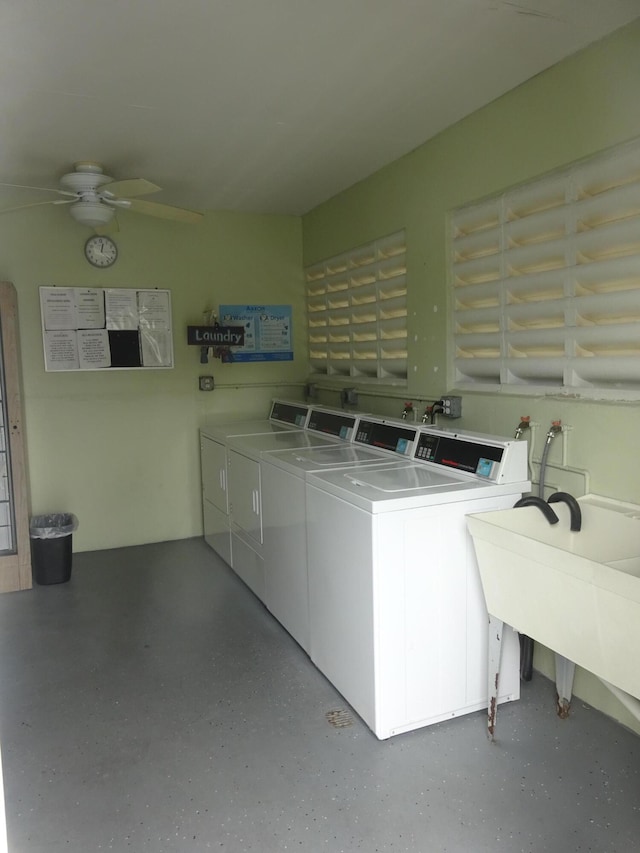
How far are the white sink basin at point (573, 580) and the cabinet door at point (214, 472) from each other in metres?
2.19

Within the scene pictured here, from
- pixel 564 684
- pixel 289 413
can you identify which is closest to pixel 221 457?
pixel 289 413

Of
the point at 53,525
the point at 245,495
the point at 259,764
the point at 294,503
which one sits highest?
the point at 294,503

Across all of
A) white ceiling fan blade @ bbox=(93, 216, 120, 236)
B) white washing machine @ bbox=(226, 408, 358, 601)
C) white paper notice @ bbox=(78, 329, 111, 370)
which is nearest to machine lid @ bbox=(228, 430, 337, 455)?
white washing machine @ bbox=(226, 408, 358, 601)

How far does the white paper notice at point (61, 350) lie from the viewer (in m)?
4.21

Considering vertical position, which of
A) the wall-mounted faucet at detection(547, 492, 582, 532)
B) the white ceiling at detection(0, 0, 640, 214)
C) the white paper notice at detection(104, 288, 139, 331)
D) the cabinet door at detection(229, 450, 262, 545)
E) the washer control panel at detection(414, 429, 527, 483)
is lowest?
the cabinet door at detection(229, 450, 262, 545)

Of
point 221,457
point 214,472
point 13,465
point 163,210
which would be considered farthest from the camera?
point 214,472

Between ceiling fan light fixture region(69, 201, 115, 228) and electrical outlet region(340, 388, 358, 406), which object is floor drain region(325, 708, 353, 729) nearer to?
electrical outlet region(340, 388, 358, 406)

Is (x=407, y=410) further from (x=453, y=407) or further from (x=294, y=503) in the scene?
(x=294, y=503)

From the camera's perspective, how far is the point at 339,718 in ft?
7.97

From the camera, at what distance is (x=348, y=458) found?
3068mm

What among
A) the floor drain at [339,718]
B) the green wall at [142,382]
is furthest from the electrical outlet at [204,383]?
the floor drain at [339,718]

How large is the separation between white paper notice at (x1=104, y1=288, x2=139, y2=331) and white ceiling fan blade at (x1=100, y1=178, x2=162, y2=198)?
1.16m

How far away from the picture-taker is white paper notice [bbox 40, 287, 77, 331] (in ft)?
13.7

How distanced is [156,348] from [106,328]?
378 millimetres
